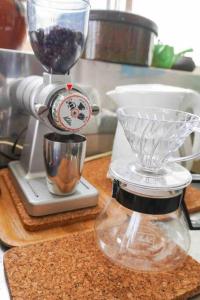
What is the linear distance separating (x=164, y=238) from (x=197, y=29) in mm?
1241

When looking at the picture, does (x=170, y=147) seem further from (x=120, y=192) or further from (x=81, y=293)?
(x=81, y=293)

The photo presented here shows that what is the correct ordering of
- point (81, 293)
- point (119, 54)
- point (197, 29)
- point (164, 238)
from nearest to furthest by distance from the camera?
point (81, 293) → point (164, 238) → point (119, 54) → point (197, 29)

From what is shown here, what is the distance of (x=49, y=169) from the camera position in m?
0.44

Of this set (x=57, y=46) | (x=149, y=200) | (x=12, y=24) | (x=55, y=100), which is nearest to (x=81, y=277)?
(x=149, y=200)

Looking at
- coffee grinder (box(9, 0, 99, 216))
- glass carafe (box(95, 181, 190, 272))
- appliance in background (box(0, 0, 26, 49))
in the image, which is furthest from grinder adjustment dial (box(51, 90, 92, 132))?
appliance in background (box(0, 0, 26, 49))

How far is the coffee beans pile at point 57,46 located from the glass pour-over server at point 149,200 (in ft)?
0.48

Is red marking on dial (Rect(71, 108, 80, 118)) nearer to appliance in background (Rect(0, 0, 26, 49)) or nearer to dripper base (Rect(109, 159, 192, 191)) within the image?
dripper base (Rect(109, 159, 192, 191))

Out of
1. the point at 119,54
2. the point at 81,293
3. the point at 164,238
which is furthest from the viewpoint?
the point at 119,54

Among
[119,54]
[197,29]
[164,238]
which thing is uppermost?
[197,29]

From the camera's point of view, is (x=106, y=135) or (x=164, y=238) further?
(x=106, y=135)

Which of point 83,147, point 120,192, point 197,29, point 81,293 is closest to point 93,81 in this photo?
point 83,147

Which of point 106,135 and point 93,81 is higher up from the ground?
point 93,81

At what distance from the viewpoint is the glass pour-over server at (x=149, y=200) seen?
1.12ft

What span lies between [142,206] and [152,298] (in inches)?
4.1
